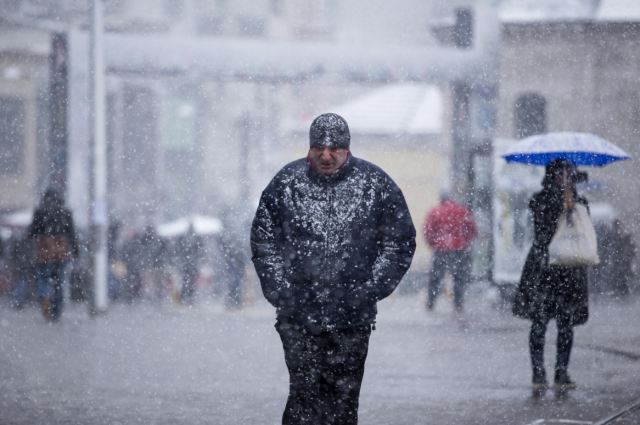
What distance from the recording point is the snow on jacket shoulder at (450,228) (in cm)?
1240

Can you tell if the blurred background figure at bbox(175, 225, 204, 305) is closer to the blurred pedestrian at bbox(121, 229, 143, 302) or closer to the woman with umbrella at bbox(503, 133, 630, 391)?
the blurred pedestrian at bbox(121, 229, 143, 302)

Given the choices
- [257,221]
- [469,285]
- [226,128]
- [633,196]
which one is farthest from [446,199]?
[226,128]

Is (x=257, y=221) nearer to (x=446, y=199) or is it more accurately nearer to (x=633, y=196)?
(x=446, y=199)

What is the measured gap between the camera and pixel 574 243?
6059 mm

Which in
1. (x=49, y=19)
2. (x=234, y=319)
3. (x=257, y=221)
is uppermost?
(x=49, y=19)

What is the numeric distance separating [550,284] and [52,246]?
25.5ft

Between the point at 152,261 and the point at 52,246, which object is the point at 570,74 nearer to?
the point at 152,261

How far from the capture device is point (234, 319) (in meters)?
12.1

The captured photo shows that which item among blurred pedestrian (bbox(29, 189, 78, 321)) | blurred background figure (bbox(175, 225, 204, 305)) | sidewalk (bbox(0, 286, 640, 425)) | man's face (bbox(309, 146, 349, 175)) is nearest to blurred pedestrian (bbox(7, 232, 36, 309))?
blurred pedestrian (bbox(29, 189, 78, 321))

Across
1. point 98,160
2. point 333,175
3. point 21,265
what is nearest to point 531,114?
point 21,265

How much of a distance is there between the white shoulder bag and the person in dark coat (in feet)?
0.27

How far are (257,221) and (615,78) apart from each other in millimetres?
→ 23133

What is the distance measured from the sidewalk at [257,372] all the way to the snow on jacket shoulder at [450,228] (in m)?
1.20

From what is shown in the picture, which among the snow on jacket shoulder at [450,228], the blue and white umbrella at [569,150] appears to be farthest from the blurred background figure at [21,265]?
the blue and white umbrella at [569,150]
